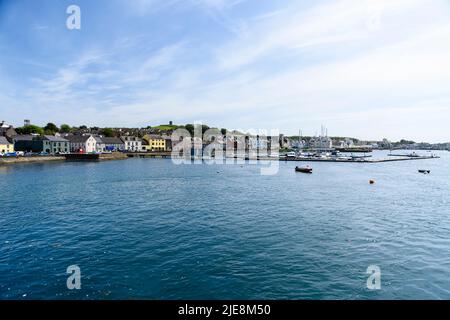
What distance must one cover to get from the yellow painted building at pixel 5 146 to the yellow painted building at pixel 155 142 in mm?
54275

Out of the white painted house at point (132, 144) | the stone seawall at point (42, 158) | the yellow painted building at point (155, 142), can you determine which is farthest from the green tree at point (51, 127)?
the stone seawall at point (42, 158)

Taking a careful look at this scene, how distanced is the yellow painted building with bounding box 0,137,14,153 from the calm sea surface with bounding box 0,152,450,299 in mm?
68819

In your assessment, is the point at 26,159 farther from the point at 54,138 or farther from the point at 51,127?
the point at 51,127

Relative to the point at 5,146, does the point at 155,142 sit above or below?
Answer: above

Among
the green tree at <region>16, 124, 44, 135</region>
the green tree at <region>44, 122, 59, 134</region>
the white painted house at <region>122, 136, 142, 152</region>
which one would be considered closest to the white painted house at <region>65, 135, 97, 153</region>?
the white painted house at <region>122, 136, 142, 152</region>

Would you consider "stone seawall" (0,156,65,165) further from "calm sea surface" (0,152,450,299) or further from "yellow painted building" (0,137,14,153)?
"calm sea surface" (0,152,450,299)

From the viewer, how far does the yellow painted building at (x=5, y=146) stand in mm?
86406

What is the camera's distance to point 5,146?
8794cm

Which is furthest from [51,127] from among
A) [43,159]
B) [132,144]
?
[43,159]

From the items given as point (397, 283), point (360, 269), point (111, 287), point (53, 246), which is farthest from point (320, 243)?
point (53, 246)

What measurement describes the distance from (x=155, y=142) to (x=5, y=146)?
5998 cm

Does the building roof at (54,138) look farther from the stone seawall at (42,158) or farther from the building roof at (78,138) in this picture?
the stone seawall at (42,158)

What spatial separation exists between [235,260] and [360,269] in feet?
20.1

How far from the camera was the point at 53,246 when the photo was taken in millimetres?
17141
